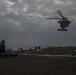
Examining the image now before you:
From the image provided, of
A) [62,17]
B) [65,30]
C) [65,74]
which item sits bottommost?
[65,74]

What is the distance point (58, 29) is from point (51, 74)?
8556 centimetres

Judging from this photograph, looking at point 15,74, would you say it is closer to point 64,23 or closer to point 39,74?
point 39,74

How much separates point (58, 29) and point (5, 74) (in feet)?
282

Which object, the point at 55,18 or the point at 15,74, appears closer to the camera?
the point at 15,74

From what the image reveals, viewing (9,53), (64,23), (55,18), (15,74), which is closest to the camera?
(15,74)

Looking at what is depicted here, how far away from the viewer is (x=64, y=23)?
114 meters

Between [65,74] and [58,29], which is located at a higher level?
[58,29]

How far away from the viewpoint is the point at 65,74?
22.4 m

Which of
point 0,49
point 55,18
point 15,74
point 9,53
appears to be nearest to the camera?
point 15,74

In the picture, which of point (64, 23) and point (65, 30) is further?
point (64, 23)

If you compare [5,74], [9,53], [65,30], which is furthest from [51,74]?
[65,30]

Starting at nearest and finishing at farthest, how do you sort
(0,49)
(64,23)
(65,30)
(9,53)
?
(9,53)
(0,49)
(65,30)
(64,23)

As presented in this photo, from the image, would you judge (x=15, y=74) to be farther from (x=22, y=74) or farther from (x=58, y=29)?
(x=58, y=29)

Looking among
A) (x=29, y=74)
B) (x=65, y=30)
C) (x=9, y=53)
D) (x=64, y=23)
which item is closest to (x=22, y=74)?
(x=29, y=74)
